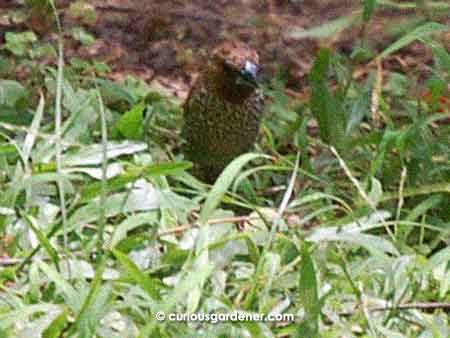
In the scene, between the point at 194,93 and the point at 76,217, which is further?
the point at 194,93

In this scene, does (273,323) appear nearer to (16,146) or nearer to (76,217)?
(76,217)

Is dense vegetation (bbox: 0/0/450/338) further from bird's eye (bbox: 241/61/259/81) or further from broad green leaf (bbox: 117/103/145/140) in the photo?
bird's eye (bbox: 241/61/259/81)

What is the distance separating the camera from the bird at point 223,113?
476 centimetres

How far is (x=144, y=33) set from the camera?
635 centimetres

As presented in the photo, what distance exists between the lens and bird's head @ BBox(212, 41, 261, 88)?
15.5 feet

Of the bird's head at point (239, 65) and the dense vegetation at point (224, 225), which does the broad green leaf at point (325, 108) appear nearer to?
the dense vegetation at point (224, 225)

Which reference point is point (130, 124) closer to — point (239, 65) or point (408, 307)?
point (239, 65)

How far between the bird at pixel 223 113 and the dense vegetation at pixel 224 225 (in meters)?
0.11

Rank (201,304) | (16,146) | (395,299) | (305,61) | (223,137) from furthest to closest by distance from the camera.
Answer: (305,61) → (223,137) → (16,146) → (395,299) → (201,304)

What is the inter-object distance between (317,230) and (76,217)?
0.65 m

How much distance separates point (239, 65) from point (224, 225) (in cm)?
113

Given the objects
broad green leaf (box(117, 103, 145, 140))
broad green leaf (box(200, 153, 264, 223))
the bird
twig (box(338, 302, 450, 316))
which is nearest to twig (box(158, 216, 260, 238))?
broad green leaf (box(200, 153, 264, 223))

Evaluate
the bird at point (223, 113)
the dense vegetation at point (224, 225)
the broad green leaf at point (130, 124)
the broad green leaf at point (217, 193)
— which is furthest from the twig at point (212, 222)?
the bird at point (223, 113)

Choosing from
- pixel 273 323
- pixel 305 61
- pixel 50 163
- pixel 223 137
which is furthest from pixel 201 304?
pixel 305 61
